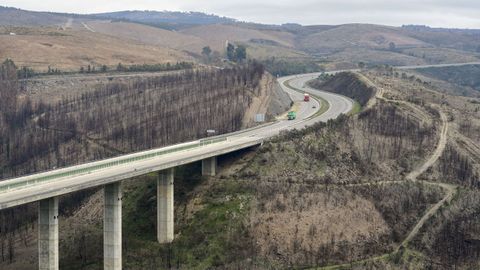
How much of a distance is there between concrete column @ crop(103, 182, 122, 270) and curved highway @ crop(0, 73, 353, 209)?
1720 millimetres

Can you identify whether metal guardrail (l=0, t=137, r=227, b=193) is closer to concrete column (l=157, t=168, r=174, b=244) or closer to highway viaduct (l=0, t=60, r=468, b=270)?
highway viaduct (l=0, t=60, r=468, b=270)

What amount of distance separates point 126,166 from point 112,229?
9350 mm

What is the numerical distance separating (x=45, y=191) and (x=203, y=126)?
57071mm

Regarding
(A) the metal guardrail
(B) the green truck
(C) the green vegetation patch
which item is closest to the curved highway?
→ (A) the metal guardrail

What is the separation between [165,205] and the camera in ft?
271

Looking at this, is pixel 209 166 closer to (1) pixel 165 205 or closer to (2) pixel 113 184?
(1) pixel 165 205

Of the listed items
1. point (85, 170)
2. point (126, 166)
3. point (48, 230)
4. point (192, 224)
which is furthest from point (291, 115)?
point (48, 230)

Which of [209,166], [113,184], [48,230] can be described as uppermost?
[113,184]

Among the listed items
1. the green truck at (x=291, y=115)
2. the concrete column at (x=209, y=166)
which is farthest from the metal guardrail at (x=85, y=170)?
the green truck at (x=291, y=115)

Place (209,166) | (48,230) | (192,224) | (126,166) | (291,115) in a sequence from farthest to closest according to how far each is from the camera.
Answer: (291,115), (209,166), (192,224), (126,166), (48,230)

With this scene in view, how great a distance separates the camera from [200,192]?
92.1m

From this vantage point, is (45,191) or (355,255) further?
(355,255)

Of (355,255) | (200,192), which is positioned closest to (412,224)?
(355,255)

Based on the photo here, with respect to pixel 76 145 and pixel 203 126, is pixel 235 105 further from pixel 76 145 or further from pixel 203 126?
pixel 76 145
